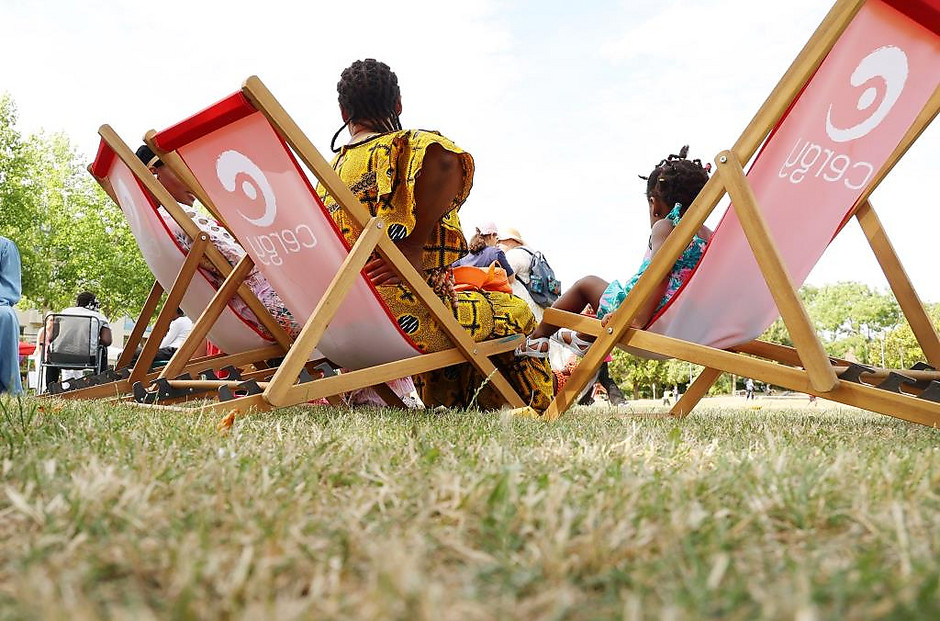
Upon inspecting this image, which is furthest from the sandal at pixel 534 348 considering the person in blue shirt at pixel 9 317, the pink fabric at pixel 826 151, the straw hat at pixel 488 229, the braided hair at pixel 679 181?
the person in blue shirt at pixel 9 317

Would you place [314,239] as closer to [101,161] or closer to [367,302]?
[367,302]

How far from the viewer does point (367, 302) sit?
295 cm

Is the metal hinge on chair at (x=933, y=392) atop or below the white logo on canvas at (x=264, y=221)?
below

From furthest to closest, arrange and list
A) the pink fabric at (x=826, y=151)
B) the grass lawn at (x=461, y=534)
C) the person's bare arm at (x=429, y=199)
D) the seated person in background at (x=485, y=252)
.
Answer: the seated person in background at (x=485, y=252) < the person's bare arm at (x=429, y=199) < the pink fabric at (x=826, y=151) < the grass lawn at (x=461, y=534)

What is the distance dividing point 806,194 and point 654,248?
0.96 metres

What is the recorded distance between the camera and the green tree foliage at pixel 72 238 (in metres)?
19.5

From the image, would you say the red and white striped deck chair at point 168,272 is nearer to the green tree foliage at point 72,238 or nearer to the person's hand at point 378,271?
the person's hand at point 378,271

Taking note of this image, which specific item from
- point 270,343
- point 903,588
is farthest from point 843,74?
point 270,343

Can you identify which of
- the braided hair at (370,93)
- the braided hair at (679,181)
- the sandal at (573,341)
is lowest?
the sandal at (573,341)

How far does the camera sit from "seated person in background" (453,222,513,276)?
5113 mm

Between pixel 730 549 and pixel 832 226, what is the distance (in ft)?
7.01

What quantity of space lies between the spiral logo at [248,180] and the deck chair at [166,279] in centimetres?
87

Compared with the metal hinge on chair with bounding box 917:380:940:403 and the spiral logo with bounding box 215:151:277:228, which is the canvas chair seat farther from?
the metal hinge on chair with bounding box 917:380:940:403

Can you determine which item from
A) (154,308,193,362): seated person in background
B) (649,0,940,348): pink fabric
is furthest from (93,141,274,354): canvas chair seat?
(154,308,193,362): seated person in background
